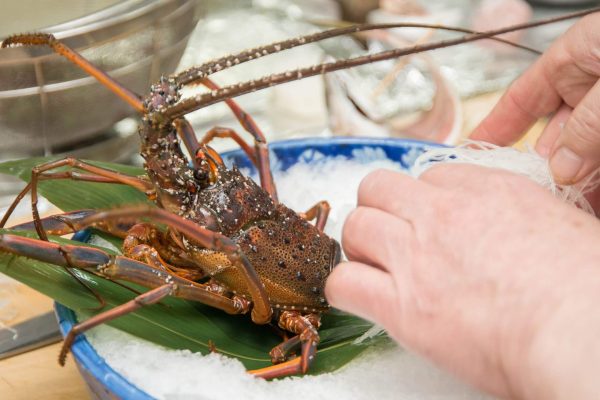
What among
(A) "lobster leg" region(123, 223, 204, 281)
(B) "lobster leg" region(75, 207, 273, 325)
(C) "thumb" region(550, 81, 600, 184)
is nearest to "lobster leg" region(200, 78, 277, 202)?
(A) "lobster leg" region(123, 223, 204, 281)

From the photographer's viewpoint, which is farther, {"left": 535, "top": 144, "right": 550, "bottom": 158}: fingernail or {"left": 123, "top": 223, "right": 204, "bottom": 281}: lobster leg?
{"left": 535, "top": 144, "right": 550, "bottom": 158}: fingernail

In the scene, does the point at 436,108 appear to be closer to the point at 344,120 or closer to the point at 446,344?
the point at 344,120

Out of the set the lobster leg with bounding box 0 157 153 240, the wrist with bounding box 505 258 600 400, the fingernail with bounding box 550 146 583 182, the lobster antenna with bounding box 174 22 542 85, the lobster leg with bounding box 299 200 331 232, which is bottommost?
the lobster leg with bounding box 299 200 331 232

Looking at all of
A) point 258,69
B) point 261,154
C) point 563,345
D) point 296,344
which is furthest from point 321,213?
point 258,69

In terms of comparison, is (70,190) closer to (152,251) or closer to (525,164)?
(152,251)

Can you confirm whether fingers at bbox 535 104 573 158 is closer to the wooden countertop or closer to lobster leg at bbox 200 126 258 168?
lobster leg at bbox 200 126 258 168

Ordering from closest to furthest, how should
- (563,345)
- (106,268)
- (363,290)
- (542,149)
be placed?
(563,345) < (363,290) < (106,268) < (542,149)
